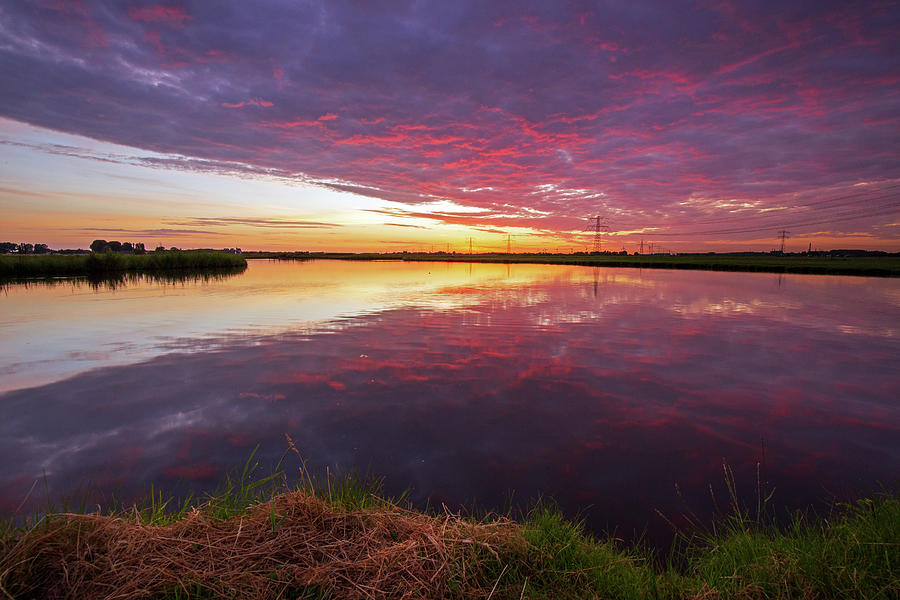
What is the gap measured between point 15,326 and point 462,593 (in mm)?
21915

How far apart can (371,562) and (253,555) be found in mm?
974

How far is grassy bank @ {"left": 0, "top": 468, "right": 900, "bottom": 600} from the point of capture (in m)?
2.88

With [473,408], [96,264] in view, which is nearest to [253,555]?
[473,408]

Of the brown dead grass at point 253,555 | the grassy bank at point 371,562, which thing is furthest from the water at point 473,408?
the brown dead grass at point 253,555

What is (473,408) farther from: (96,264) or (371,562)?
(96,264)

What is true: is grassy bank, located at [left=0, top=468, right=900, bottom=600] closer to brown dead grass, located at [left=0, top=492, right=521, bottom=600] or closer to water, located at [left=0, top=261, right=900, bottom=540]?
brown dead grass, located at [left=0, top=492, right=521, bottom=600]

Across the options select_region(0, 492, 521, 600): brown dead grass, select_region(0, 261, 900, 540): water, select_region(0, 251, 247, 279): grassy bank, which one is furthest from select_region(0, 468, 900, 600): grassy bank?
select_region(0, 251, 247, 279): grassy bank

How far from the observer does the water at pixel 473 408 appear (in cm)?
580

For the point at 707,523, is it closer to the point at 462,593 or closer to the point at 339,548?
the point at 462,593

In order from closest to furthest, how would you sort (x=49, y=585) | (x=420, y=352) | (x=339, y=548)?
(x=49, y=585)
(x=339, y=548)
(x=420, y=352)

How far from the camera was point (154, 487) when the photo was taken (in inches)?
222

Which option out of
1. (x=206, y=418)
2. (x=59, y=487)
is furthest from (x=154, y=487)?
(x=206, y=418)

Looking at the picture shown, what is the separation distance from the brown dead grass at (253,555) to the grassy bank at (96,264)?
5560cm

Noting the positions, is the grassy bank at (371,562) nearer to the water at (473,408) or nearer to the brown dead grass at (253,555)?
the brown dead grass at (253,555)
